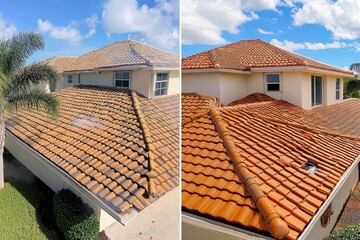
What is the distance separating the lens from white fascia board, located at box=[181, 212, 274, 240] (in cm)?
252

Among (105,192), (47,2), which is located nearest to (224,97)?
(105,192)

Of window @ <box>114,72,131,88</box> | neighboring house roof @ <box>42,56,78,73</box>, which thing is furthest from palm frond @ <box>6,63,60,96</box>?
neighboring house roof @ <box>42,56,78,73</box>

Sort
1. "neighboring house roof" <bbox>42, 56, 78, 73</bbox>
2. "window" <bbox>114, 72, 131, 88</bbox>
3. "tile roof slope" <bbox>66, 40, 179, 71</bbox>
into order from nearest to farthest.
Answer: "tile roof slope" <bbox>66, 40, 179, 71</bbox>, "window" <bbox>114, 72, 131, 88</bbox>, "neighboring house roof" <bbox>42, 56, 78, 73</bbox>

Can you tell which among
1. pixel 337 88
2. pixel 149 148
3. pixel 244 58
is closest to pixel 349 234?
pixel 149 148

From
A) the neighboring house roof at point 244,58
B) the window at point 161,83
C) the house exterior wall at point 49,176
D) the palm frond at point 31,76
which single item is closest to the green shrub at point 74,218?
the house exterior wall at point 49,176

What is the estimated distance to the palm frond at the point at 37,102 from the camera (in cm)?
890

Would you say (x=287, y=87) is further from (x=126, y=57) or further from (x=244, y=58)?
(x=126, y=57)

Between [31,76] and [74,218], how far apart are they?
4.81 m

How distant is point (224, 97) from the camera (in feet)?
28.7

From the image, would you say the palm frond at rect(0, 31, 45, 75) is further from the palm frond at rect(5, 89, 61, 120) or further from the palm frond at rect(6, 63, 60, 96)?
the palm frond at rect(5, 89, 61, 120)

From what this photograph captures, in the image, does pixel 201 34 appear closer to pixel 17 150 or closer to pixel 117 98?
pixel 117 98

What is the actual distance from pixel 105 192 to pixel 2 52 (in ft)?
21.0

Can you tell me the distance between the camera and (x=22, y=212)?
24.9ft

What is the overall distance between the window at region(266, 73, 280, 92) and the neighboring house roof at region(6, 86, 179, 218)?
281cm
